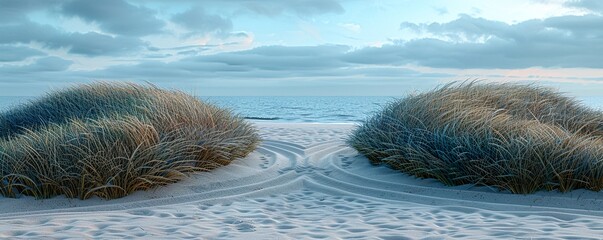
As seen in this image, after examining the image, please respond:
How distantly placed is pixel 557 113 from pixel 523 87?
3.33 feet

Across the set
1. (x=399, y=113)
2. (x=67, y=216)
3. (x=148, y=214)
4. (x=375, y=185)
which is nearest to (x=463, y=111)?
(x=399, y=113)

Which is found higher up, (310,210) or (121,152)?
(121,152)

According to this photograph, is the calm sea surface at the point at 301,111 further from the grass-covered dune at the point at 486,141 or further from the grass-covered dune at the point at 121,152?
the grass-covered dune at the point at 121,152

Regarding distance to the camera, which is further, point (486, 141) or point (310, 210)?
point (486, 141)

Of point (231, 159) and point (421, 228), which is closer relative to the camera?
point (421, 228)

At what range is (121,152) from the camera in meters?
6.98

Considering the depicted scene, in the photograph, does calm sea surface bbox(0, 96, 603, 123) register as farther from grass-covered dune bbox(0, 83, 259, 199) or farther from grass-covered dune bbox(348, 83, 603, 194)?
grass-covered dune bbox(0, 83, 259, 199)

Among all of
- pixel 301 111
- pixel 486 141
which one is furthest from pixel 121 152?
pixel 301 111

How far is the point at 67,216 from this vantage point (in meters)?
5.85

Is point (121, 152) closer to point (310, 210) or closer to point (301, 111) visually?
point (310, 210)

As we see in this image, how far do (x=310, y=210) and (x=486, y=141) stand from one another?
2.32 metres

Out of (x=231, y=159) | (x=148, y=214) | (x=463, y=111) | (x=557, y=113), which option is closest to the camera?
(x=148, y=214)

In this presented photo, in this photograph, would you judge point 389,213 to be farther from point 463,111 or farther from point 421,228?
point 463,111

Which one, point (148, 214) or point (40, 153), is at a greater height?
point (40, 153)
